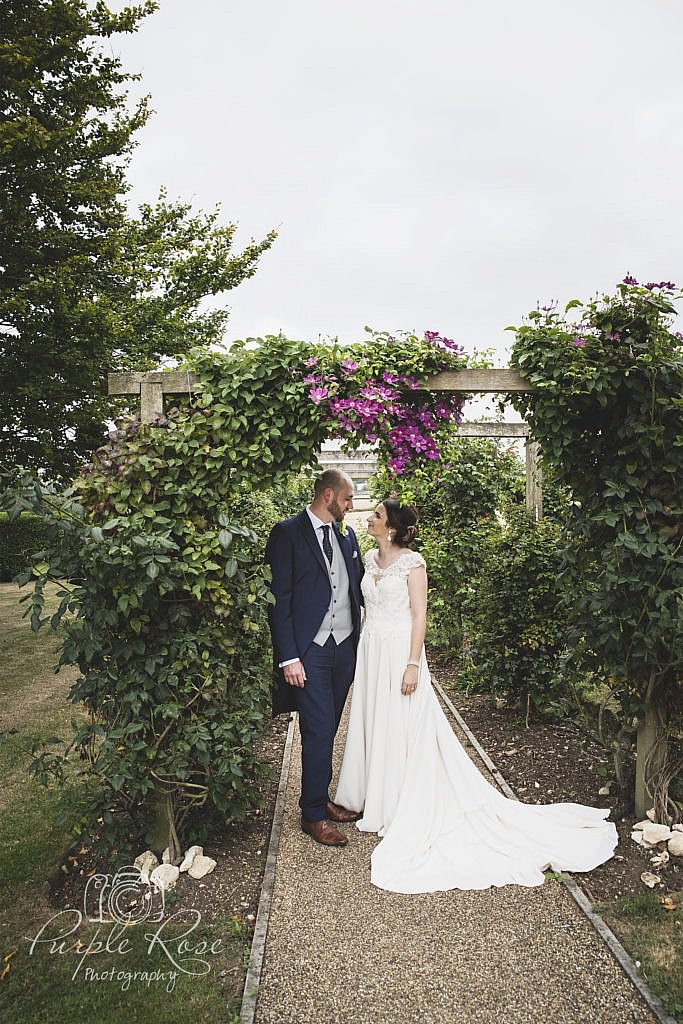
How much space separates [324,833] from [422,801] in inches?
21.8

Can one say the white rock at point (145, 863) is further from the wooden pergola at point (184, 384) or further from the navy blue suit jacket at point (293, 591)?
the wooden pergola at point (184, 384)

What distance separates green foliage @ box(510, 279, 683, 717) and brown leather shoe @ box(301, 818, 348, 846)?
1.68 metres

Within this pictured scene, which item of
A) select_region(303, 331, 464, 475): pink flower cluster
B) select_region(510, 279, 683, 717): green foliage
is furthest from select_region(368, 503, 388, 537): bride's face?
select_region(510, 279, 683, 717): green foliage

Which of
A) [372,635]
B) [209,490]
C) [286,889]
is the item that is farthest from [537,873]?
[209,490]

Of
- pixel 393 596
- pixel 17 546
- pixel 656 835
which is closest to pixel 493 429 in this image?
pixel 393 596

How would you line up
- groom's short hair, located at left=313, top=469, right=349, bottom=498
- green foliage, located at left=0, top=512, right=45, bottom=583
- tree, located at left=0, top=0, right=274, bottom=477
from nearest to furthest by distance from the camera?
1. groom's short hair, located at left=313, top=469, right=349, bottom=498
2. tree, located at left=0, top=0, right=274, bottom=477
3. green foliage, located at left=0, top=512, right=45, bottom=583

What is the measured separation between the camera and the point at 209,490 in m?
3.68

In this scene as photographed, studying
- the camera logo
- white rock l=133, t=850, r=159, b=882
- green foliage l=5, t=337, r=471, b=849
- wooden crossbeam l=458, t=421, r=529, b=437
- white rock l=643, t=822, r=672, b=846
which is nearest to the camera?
the camera logo

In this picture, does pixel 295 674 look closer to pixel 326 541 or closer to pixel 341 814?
pixel 326 541

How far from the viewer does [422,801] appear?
4.01 meters

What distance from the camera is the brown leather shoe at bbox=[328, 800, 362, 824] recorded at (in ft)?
14.1

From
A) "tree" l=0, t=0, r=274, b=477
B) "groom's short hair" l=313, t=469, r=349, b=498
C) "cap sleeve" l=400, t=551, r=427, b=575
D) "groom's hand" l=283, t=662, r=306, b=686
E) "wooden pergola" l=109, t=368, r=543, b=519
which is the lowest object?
"groom's hand" l=283, t=662, r=306, b=686

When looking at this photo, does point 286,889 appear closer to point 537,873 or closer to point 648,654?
point 537,873

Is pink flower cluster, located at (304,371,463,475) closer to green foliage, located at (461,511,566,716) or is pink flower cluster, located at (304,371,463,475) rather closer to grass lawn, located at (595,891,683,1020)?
green foliage, located at (461,511,566,716)
